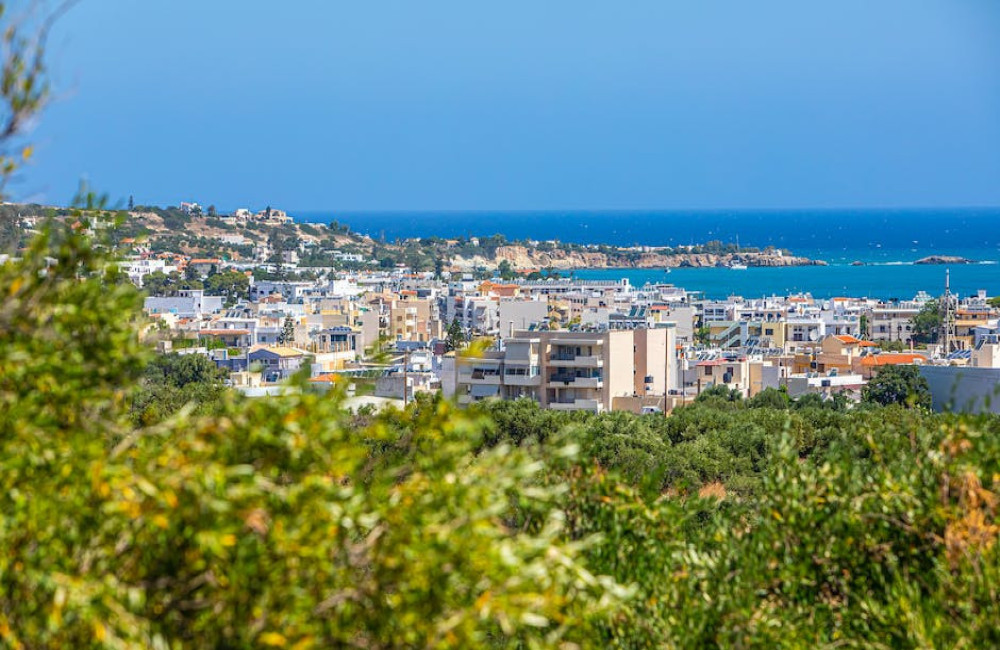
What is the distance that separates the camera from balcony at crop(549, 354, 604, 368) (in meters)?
27.9

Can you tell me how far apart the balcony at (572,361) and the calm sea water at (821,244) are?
163 ft

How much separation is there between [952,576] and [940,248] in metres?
124

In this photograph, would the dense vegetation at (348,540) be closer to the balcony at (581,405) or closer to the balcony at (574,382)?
the balcony at (581,405)

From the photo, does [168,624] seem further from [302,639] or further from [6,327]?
[6,327]

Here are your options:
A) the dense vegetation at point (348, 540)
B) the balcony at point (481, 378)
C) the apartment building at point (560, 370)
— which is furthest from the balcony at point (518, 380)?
the dense vegetation at point (348, 540)

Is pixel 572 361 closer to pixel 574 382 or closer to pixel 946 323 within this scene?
pixel 574 382

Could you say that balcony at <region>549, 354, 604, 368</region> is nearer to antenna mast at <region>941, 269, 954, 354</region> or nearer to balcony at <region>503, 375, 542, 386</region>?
balcony at <region>503, 375, 542, 386</region>

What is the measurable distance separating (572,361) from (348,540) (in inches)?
953

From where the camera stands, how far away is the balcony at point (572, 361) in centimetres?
2794

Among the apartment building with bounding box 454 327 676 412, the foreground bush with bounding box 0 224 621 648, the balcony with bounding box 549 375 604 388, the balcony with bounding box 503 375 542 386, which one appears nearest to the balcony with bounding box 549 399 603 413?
the apartment building with bounding box 454 327 676 412

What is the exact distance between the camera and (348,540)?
3.81m

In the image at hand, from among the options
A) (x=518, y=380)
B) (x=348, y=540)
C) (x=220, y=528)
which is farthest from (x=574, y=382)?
(x=220, y=528)

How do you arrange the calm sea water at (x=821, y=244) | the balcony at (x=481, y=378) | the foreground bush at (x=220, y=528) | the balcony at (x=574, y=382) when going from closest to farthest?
the foreground bush at (x=220, y=528) → the balcony at (x=481, y=378) → the balcony at (x=574, y=382) → the calm sea water at (x=821, y=244)

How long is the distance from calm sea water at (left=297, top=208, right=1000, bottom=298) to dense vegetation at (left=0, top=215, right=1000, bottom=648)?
71.5 metres
